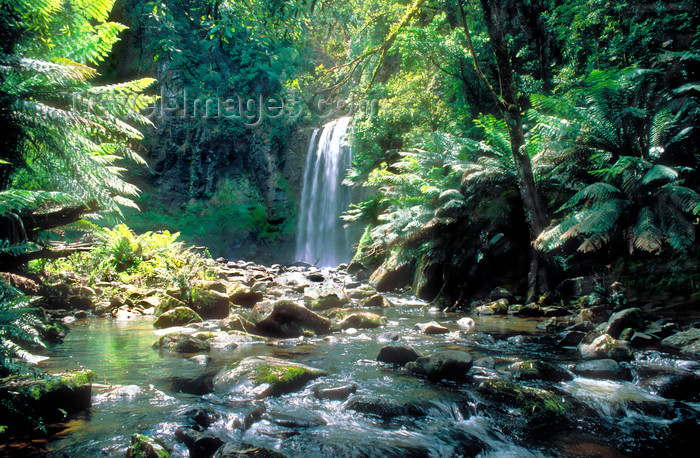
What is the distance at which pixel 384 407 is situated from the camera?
8.66 ft

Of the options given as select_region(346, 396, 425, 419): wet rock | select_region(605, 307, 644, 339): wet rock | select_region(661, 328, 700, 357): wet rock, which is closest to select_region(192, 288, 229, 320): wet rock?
select_region(346, 396, 425, 419): wet rock

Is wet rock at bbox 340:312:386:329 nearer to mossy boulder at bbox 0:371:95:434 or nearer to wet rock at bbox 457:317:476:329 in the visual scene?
wet rock at bbox 457:317:476:329

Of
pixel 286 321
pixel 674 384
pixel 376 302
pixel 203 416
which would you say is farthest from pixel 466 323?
pixel 203 416

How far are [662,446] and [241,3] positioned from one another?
574 centimetres

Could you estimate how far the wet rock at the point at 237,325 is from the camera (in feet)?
17.1

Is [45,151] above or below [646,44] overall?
below

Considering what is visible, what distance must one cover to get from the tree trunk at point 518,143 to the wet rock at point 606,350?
2.60 meters

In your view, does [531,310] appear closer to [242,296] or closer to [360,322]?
[360,322]

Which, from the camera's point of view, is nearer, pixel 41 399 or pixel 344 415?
pixel 41 399

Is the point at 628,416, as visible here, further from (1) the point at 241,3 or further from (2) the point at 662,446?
(1) the point at 241,3

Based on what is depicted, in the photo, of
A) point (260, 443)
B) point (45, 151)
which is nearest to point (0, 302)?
A: point (45, 151)

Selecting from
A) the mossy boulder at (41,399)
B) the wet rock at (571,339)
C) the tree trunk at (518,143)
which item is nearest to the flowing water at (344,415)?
the mossy boulder at (41,399)

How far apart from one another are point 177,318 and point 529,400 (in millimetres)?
5074

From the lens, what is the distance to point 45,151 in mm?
2299
